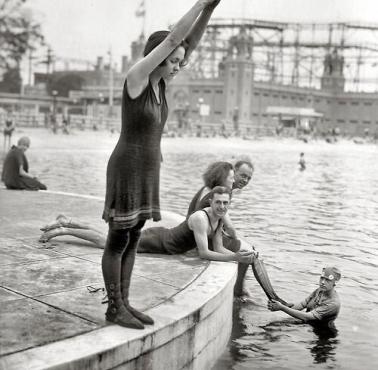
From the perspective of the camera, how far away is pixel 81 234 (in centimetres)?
697

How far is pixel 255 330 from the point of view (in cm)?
640

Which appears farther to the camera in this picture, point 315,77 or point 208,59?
point 315,77

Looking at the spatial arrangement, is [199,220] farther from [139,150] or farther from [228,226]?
[139,150]

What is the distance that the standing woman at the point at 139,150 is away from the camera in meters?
3.91

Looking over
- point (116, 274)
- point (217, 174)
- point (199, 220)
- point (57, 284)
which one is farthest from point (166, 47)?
point (199, 220)

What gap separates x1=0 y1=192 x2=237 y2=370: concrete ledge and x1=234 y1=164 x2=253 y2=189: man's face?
1310mm

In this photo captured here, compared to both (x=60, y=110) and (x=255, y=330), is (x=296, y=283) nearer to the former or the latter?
(x=255, y=330)

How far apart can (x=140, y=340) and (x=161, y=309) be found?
64 centimetres

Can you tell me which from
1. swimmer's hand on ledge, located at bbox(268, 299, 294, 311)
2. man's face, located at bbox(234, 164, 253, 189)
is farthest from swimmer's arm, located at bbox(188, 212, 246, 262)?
man's face, located at bbox(234, 164, 253, 189)

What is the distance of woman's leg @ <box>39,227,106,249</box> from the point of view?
6.95m

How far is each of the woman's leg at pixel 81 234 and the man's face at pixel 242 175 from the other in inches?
63.9

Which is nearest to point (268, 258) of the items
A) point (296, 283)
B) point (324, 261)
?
point (324, 261)

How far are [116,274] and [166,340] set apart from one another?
1.96ft

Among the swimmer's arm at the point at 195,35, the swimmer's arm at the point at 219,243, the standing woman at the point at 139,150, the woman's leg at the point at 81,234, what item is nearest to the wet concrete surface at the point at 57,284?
the woman's leg at the point at 81,234
